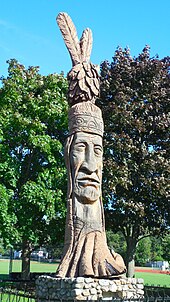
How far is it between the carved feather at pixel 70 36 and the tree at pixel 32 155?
7.17m

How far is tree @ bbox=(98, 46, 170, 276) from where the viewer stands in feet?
69.1

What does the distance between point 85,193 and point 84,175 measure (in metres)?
0.54

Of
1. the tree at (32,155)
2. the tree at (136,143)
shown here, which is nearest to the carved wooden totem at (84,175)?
the tree at (32,155)

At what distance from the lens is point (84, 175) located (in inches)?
486

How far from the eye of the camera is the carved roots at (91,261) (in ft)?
36.8

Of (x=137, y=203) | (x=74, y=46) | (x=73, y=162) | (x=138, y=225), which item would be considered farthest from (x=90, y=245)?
(x=138, y=225)

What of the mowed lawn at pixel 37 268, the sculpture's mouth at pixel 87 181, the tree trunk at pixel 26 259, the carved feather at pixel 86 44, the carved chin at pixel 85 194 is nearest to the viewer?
the carved chin at pixel 85 194

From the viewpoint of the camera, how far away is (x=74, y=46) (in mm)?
13570

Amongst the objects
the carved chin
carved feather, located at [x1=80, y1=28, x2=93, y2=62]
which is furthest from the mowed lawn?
carved feather, located at [x1=80, y1=28, x2=93, y2=62]

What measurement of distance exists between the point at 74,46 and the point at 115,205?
10.6 metres

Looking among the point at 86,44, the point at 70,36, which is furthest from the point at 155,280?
the point at 70,36

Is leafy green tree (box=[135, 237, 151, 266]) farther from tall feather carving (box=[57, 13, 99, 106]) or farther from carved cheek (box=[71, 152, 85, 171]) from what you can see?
carved cheek (box=[71, 152, 85, 171])

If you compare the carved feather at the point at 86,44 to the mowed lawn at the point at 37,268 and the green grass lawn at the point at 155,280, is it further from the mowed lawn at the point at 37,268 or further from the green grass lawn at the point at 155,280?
the mowed lawn at the point at 37,268

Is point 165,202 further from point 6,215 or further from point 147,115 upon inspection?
point 6,215
